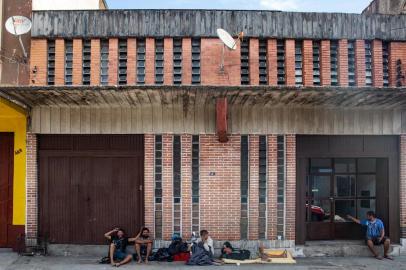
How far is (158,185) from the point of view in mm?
11961

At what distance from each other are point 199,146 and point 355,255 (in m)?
5.44

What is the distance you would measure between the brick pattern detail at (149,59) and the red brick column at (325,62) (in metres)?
4.94

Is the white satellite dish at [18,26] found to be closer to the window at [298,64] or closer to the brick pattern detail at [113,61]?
the brick pattern detail at [113,61]

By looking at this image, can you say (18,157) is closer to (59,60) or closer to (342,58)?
(59,60)

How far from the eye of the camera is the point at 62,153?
39.9 ft

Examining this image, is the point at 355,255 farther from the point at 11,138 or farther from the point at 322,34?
the point at 11,138

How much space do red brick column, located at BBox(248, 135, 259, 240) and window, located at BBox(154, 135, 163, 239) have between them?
99.0 inches

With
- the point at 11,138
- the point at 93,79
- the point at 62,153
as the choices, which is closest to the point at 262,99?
the point at 93,79

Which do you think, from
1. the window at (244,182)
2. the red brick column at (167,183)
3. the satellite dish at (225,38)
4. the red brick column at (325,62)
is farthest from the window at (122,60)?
the red brick column at (325,62)

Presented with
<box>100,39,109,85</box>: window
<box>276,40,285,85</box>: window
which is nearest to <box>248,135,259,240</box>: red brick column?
<box>276,40,285,85</box>: window

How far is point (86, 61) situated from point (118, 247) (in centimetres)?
543

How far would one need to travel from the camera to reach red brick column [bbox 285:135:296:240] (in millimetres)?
11969

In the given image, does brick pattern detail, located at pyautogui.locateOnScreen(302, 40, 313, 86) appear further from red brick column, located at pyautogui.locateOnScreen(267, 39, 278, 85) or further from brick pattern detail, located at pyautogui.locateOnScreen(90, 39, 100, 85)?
brick pattern detail, located at pyautogui.locateOnScreen(90, 39, 100, 85)

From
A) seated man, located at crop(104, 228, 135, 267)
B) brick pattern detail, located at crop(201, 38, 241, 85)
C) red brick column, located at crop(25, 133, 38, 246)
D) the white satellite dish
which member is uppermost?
the white satellite dish
